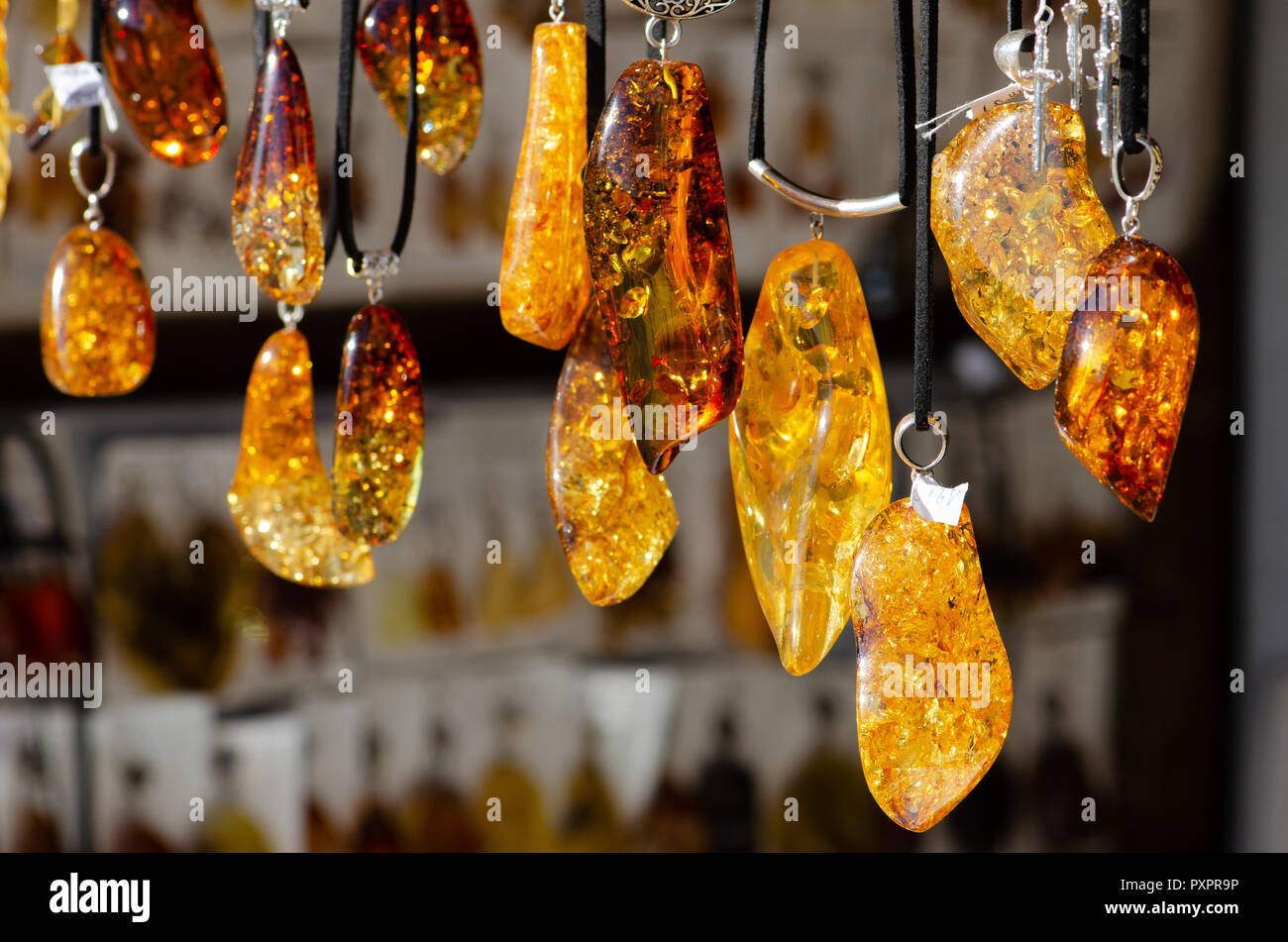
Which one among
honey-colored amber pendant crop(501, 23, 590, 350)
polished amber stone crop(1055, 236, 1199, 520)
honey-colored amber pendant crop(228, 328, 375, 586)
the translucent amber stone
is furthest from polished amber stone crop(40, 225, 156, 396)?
polished amber stone crop(1055, 236, 1199, 520)

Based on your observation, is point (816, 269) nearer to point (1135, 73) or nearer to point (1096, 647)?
point (1135, 73)

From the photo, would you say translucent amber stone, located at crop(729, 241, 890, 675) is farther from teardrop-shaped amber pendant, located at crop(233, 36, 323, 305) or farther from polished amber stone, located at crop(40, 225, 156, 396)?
polished amber stone, located at crop(40, 225, 156, 396)

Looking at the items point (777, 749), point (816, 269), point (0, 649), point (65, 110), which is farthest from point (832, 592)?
point (0, 649)

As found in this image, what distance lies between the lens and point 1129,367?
337 mm

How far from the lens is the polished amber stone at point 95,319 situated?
557 millimetres

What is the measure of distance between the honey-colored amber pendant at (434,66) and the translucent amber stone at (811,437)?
Result: 0.67ft

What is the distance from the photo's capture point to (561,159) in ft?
1.48

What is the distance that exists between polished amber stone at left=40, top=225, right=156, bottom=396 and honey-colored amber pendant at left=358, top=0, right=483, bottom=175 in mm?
168

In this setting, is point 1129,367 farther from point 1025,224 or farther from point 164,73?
Answer: point 164,73

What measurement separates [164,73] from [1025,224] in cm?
37

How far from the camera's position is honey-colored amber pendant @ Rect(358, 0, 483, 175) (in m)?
0.52

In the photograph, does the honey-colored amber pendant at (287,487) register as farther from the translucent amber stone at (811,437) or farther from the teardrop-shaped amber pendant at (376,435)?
the translucent amber stone at (811,437)

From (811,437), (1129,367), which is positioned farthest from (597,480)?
(1129,367)

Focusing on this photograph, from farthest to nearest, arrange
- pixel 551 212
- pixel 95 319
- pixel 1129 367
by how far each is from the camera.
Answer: pixel 95 319, pixel 551 212, pixel 1129 367
